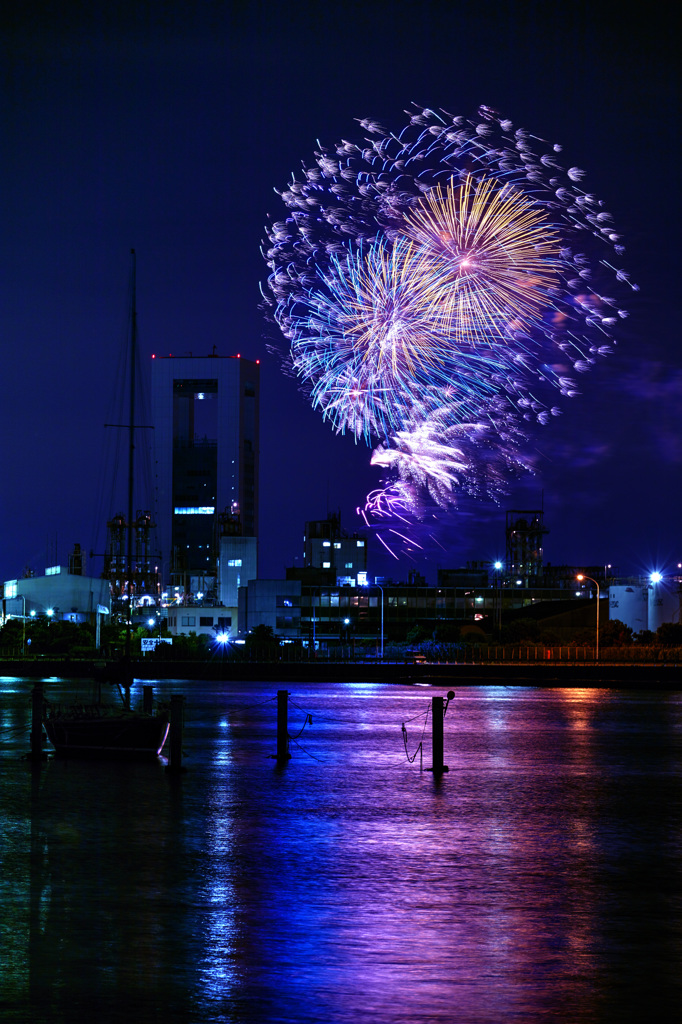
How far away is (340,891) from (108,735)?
17031mm

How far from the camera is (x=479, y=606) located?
149250 millimetres

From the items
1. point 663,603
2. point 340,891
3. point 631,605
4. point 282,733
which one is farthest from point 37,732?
point 631,605

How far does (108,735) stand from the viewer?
2991cm

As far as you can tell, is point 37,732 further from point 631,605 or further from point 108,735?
point 631,605

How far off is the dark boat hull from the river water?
1210mm

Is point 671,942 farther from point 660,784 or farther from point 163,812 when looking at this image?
point 660,784

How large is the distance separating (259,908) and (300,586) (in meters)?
134

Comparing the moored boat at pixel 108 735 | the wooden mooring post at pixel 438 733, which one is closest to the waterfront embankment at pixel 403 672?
the moored boat at pixel 108 735

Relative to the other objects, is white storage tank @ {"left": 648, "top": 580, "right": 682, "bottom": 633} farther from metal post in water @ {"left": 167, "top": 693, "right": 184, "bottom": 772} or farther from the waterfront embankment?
metal post in water @ {"left": 167, "top": 693, "right": 184, "bottom": 772}

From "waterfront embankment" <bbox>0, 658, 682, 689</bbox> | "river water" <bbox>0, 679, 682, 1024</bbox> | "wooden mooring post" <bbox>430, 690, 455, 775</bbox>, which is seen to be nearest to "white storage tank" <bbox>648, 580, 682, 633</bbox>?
"waterfront embankment" <bbox>0, 658, 682, 689</bbox>

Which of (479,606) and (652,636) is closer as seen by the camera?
(652,636)

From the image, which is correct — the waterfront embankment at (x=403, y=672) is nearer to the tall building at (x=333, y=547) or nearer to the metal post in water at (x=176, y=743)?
the metal post in water at (x=176, y=743)

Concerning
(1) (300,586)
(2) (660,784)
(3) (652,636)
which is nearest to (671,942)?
(2) (660,784)

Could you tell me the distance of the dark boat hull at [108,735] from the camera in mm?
29641
